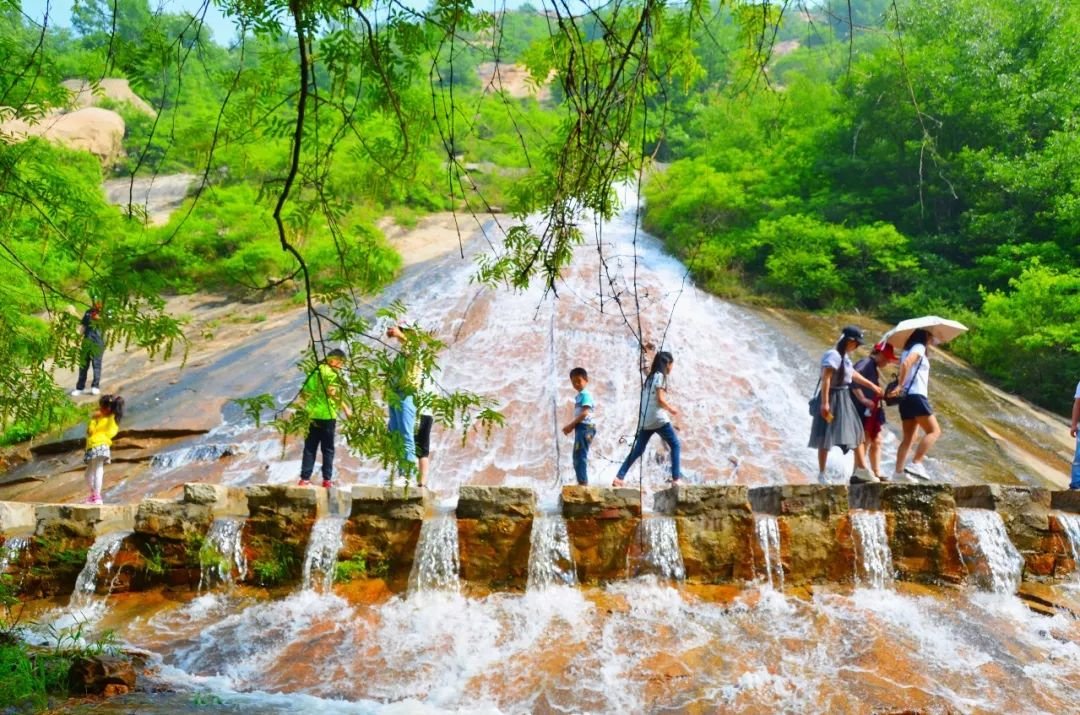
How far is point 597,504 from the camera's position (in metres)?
7.25

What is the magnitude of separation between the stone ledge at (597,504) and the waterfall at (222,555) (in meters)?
2.93

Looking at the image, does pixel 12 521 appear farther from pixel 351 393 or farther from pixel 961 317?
pixel 961 317

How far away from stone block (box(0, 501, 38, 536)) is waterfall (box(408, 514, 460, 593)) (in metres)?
3.65

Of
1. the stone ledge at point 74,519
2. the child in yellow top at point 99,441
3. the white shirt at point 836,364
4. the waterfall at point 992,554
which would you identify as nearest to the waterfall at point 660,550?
the white shirt at point 836,364

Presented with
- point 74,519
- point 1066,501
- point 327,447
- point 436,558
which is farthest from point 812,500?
point 74,519

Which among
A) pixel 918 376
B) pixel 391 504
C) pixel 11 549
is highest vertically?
pixel 918 376

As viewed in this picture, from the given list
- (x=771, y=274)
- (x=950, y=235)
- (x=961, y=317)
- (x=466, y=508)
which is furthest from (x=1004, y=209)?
(x=466, y=508)

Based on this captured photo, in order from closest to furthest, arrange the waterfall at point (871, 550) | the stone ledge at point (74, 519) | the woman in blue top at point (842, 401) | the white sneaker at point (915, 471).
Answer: the waterfall at point (871, 550) < the stone ledge at point (74, 519) < the woman in blue top at point (842, 401) < the white sneaker at point (915, 471)

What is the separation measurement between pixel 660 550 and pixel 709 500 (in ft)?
2.04

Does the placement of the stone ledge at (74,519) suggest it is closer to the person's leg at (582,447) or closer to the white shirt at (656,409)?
the person's leg at (582,447)

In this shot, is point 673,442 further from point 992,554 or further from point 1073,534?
point 1073,534

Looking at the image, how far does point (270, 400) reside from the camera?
3.31 meters

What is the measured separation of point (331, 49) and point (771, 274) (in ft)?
54.6

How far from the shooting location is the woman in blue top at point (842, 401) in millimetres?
7883
